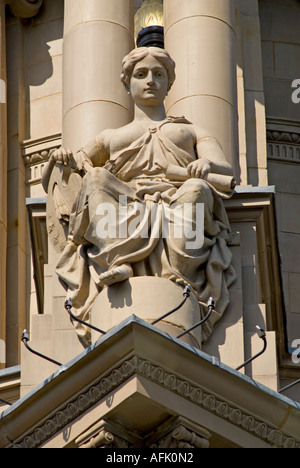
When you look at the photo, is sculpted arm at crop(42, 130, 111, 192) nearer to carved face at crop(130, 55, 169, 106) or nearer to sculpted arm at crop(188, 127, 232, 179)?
carved face at crop(130, 55, 169, 106)

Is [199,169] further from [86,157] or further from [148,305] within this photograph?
[148,305]

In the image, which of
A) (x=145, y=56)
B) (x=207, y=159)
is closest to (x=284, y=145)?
(x=145, y=56)

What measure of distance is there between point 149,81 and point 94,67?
3942 millimetres

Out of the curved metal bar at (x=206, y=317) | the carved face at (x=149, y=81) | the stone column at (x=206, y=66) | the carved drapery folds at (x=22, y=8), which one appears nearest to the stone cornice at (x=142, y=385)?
the curved metal bar at (x=206, y=317)

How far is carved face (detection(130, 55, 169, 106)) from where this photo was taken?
1038 inches

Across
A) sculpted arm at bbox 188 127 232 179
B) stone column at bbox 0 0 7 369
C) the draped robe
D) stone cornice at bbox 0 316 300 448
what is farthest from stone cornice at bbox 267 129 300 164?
stone cornice at bbox 0 316 300 448

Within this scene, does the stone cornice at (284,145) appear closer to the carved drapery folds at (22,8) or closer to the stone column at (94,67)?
the stone column at (94,67)

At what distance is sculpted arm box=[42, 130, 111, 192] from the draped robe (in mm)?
366

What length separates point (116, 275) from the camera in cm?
2442

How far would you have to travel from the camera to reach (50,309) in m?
25.9

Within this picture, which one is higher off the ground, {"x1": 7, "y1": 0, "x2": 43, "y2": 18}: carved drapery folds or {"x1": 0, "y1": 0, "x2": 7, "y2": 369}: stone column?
{"x1": 7, "y1": 0, "x2": 43, "y2": 18}: carved drapery folds

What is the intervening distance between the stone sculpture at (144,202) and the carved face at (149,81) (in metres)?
0.01
